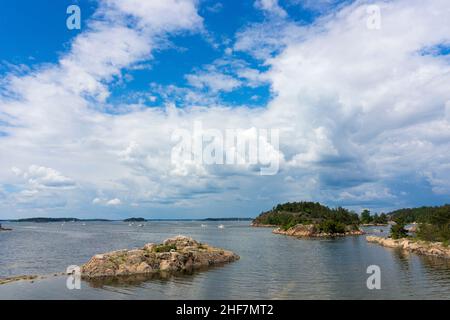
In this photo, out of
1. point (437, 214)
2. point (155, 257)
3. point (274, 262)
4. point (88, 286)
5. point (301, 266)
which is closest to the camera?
point (88, 286)

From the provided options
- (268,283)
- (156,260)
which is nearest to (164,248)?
(156,260)

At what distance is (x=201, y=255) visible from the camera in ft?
262

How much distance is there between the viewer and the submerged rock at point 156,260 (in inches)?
2591

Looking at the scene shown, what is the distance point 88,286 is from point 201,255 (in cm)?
2719

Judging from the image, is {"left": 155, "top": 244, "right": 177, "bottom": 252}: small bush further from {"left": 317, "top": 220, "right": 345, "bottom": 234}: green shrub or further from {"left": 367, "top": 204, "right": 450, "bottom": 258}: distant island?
{"left": 317, "top": 220, "right": 345, "bottom": 234}: green shrub

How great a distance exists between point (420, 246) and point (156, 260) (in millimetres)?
73650

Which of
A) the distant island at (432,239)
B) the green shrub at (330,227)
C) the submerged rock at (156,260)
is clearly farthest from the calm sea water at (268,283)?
the green shrub at (330,227)

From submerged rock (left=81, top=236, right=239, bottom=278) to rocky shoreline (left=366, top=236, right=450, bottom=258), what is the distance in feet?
169

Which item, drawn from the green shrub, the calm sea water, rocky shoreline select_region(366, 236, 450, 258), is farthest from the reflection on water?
the green shrub

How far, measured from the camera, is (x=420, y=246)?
104 m

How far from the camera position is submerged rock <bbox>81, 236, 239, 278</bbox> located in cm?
6581
